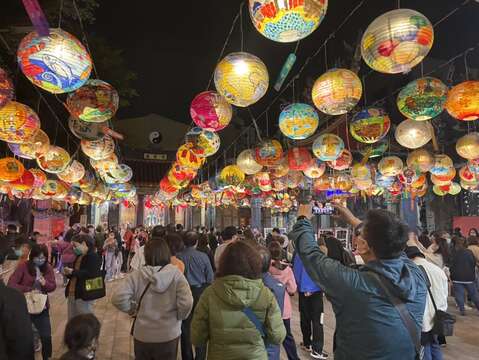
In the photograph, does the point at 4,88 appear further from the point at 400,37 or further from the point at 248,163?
the point at 248,163

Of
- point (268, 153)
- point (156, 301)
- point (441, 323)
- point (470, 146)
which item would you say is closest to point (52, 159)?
point (268, 153)

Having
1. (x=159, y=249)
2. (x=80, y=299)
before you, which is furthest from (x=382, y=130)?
(x=80, y=299)

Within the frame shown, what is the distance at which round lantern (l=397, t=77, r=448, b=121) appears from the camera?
14.1 feet

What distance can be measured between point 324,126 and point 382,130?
9.97 meters

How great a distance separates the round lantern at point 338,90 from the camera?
3951 millimetres

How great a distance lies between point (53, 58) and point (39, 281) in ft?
7.79

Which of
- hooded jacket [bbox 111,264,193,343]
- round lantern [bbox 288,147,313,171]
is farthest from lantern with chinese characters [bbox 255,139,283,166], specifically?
hooded jacket [bbox 111,264,193,343]

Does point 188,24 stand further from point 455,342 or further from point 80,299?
point 455,342

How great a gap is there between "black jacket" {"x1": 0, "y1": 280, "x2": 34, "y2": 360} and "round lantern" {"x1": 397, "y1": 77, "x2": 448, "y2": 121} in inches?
170

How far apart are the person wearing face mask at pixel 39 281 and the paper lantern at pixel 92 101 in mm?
1607

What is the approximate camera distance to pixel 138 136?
66.6 ft

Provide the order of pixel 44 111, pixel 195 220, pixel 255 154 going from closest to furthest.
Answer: pixel 255 154
pixel 44 111
pixel 195 220

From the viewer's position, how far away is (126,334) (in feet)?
18.8

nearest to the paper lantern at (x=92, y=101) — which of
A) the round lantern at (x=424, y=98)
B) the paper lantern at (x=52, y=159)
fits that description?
the paper lantern at (x=52, y=159)
